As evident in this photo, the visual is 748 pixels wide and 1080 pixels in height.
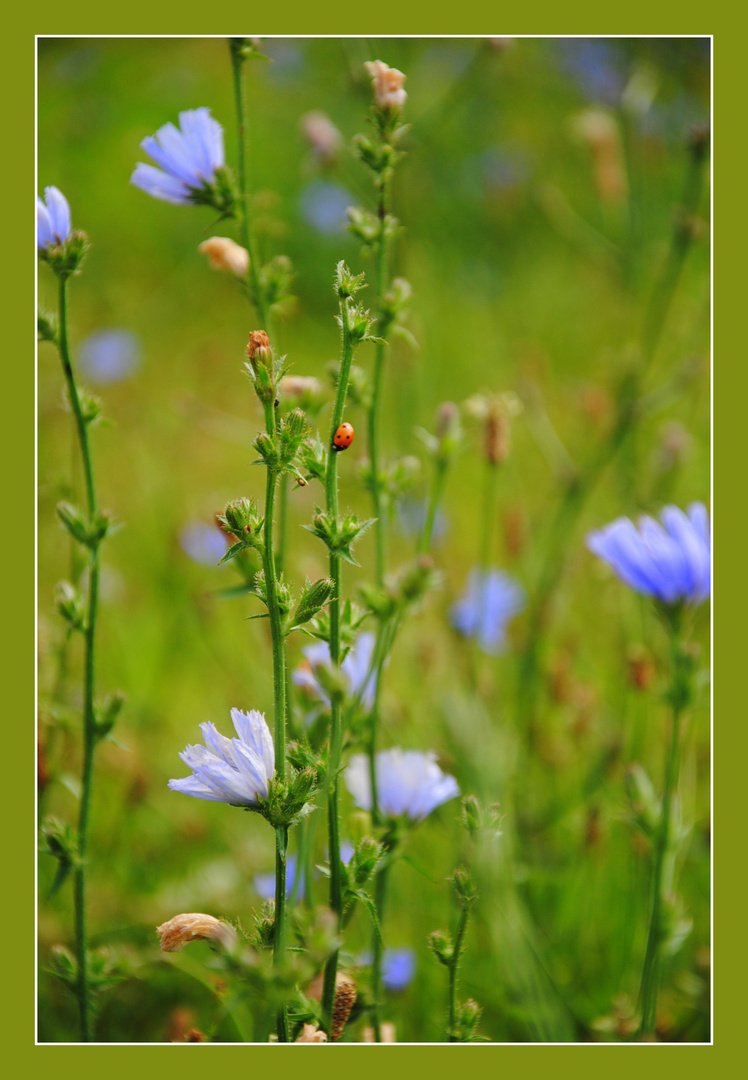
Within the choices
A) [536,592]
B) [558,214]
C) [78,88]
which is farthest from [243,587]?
[558,214]

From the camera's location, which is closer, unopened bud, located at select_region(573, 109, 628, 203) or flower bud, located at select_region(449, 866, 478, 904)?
flower bud, located at select_region(449, 866, 478, 904)

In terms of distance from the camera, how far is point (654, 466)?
223cm

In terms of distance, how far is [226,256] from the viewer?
1.34 metres

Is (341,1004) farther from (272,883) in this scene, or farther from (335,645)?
(335,645)

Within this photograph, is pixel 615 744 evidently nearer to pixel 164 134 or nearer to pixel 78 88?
pixel 164 134

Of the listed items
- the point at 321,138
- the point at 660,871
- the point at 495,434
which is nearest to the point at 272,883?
the point at 660,871

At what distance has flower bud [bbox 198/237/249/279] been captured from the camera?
1335 millimetres

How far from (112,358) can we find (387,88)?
215cm

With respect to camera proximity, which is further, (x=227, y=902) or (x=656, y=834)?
(x=227, y=902)

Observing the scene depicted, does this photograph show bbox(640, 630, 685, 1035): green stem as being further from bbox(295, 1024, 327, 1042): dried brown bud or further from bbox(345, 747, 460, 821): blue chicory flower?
bbox(295, 1024, 327, 1042): dried brown bud

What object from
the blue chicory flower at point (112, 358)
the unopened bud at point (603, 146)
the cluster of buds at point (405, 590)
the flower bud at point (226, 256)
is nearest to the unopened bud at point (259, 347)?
the cluster of buds at point (405, 590)

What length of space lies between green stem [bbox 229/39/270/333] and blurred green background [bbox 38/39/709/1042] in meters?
0.10

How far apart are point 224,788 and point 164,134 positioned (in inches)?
35.9

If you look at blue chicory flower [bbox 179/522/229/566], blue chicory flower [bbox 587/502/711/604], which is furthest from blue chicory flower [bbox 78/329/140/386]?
blue chicory flower [bbox 587/502/711/604]
